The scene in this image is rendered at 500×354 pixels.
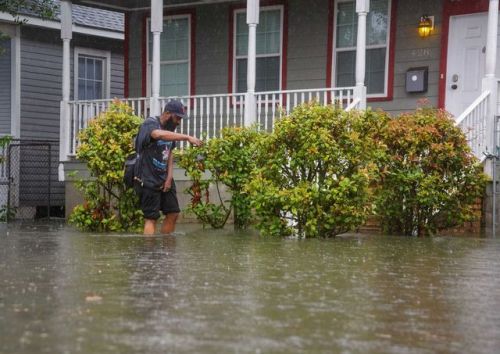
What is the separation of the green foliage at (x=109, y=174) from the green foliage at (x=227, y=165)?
0.83 metres

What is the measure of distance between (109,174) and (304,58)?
21.1ft

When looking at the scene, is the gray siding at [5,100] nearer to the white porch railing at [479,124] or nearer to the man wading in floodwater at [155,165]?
the man wading in floodwater at [155,165]

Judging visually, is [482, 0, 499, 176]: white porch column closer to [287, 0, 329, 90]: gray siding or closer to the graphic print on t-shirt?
[287, 0, 329, 90]: gray siding

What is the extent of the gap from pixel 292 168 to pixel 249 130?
1.87m

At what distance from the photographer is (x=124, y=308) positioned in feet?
14.4

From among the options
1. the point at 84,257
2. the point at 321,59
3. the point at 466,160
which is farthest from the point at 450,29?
the point at 84,257

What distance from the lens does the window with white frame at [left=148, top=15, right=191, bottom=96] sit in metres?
18.3

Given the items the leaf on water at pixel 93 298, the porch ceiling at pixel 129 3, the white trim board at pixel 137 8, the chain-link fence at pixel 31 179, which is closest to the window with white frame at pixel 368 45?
the white trim board at pixel 137 8

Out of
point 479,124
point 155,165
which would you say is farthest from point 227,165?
point 479,124

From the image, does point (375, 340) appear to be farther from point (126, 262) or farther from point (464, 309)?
point (126, 262)

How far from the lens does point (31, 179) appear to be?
20750mm

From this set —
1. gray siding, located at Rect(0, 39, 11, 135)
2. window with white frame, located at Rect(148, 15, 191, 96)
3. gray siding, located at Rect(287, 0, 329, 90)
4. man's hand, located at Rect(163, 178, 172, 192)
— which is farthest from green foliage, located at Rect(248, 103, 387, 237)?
gray siding, located at Rect(0, 39, 11, 135)

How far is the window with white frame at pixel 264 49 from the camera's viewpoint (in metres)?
17.0

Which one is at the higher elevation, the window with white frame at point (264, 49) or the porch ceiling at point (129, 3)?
the porch ceiling at point (129, 3)
